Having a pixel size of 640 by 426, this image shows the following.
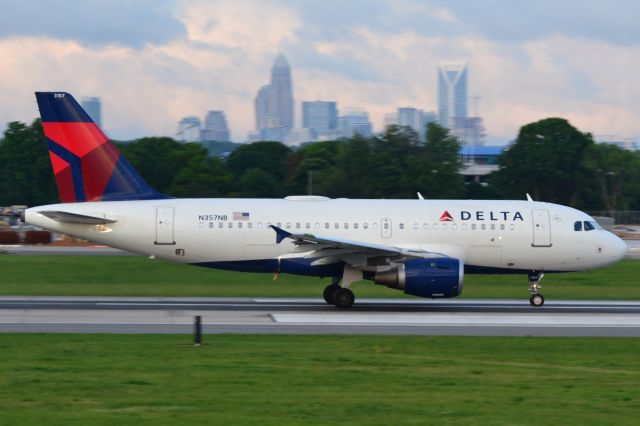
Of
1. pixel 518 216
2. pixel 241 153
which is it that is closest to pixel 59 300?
pixel 518 216

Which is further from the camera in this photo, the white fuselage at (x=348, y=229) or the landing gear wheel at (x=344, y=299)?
the white fuselage at (x=348, y=229)

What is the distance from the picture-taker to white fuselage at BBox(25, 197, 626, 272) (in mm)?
29969

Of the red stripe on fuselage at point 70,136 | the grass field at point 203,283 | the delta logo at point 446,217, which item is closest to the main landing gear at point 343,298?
the delta logo at point 446,217

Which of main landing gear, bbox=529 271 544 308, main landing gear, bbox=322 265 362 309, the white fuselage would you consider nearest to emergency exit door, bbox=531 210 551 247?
the white fuselage

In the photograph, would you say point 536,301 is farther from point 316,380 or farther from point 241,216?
point 316,380

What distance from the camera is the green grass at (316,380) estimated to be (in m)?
13.6

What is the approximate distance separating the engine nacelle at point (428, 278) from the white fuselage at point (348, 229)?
191cm

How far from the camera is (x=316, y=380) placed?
1636 centimetres

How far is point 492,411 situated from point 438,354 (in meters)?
5.70

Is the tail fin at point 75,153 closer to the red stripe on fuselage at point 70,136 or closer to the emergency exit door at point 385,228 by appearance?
the red stripe on fuselage at point 70,136

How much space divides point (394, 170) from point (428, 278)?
59.8 m

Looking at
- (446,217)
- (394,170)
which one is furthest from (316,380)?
(394,170)

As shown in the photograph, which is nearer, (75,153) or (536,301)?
(75,153)

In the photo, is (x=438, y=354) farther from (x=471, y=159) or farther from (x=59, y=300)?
(x=471, y=159)
